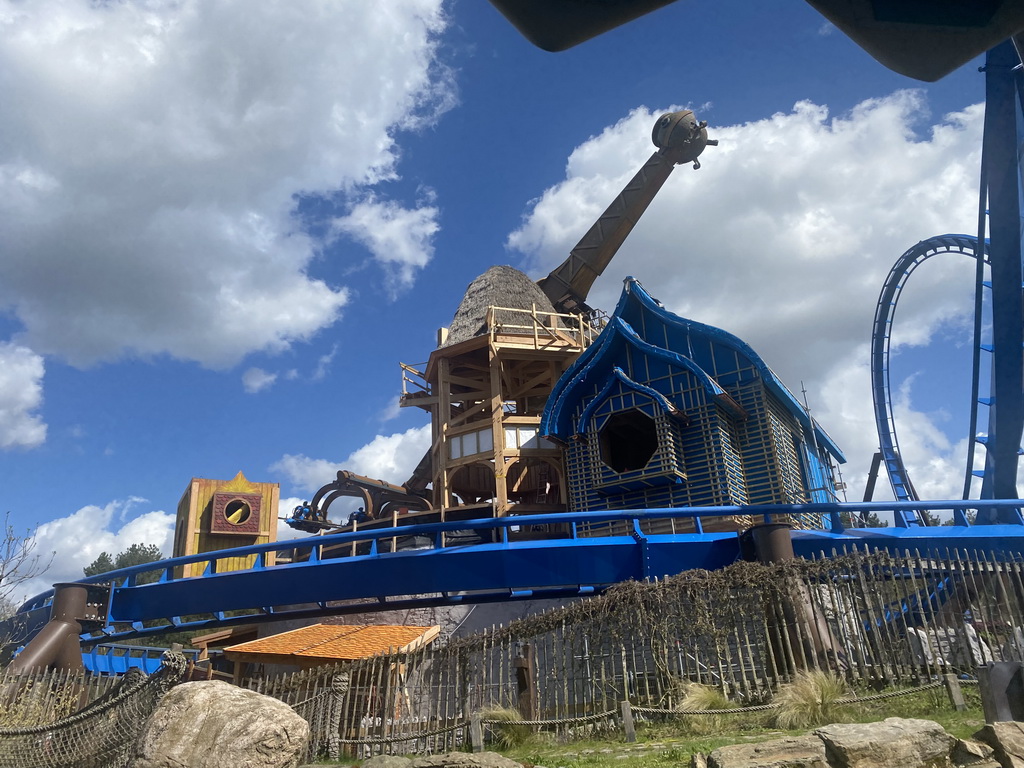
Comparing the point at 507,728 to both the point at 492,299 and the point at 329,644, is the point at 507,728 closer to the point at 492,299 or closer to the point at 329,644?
the point at 329,644

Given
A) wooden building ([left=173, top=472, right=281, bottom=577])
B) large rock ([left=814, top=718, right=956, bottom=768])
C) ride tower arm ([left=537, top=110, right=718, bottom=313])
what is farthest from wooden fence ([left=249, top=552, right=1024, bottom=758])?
ride tower arm ([left=537, top=110, right=718, bottom=313])

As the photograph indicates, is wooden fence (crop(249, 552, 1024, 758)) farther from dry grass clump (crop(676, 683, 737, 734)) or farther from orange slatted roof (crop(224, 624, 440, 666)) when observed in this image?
orange slatted roof (crop(224, 624, 440, 666))

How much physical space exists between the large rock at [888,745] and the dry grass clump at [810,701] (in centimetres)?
240

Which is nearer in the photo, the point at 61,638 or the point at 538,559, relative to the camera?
the point at 538,559

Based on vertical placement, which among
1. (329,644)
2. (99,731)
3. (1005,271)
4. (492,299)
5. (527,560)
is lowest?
(99,731)

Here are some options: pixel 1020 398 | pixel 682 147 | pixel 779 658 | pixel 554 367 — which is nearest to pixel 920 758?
pixel 779 658

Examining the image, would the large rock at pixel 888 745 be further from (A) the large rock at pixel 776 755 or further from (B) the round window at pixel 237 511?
(B) the round window at pixel 237 511

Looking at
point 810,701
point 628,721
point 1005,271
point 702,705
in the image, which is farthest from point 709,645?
point 1005,271

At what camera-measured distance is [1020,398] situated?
19406mm

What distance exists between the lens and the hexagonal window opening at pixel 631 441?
2348 centimetres

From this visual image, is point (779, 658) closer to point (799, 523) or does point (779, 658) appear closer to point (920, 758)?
point (920, 758)

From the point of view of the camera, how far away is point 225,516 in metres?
29.2

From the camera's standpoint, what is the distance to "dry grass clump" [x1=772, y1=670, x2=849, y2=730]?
8.09m

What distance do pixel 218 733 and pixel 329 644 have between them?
11.6m
